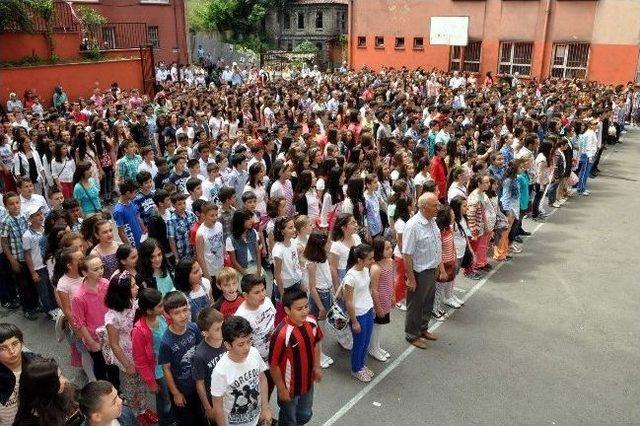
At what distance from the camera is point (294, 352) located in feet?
13.1

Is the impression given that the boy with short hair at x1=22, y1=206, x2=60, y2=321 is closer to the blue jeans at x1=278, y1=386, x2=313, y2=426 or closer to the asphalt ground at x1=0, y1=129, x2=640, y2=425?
the asphalt ground at x1=0, y1=129, x2=640, y2=425

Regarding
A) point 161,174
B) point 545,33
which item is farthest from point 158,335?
point 545,33

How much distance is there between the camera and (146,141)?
12.2 metres

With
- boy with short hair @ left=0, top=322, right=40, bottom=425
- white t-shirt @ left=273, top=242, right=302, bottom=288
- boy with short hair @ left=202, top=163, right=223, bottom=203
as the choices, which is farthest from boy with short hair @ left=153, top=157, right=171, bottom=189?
boy with short hair @ left=0, top=322, right=40, bottom=425

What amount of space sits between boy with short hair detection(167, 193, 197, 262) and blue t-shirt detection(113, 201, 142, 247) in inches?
26.4

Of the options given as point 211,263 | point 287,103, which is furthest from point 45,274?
point 287,103

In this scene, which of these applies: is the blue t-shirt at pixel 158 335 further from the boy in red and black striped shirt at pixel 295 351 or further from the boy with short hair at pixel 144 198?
the boy with short hair at pixel 144 198

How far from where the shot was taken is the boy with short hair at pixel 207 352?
3771 mm

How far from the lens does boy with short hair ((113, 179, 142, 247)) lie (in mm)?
6430

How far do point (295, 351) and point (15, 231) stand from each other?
4.10 m

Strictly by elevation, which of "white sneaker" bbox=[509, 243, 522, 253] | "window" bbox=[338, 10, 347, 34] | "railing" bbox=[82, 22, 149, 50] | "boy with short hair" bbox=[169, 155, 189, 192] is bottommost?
"white sneaker" bbox=[509, 243, 522, 253]

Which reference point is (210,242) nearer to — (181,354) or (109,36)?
(181,354)

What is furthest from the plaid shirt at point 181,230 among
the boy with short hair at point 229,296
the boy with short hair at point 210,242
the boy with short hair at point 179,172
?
the boy with short hair at point 179,172

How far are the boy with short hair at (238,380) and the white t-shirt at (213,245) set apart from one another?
2194mm
